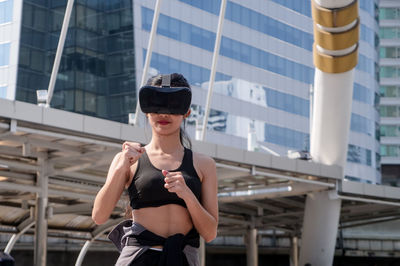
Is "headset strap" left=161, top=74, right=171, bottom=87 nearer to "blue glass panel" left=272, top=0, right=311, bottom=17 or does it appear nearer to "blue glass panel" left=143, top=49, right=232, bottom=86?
"blue glass panel" left=143, top=49, right=232, bottom=86

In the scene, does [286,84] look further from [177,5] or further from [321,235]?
[321,235]

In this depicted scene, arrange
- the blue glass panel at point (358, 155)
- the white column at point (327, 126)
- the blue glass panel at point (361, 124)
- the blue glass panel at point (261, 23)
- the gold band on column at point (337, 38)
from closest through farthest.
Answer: the gold band on column at point (337, 38)
the white column at point (327, 126)
the blue glass panel at point (261, 23)
the blue glass panel at point (358, 155)
the blue glass panel at point (361, 124)

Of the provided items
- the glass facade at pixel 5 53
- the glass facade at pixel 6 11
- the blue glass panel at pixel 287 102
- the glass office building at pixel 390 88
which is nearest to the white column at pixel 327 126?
the glass facade at pixel 5 53

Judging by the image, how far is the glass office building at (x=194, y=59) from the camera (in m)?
47.6

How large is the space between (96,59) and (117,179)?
47.0 meters

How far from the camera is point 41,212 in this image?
20531mm

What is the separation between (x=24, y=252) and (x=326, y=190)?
26.8m

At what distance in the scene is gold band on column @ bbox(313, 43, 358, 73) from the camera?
22.1m

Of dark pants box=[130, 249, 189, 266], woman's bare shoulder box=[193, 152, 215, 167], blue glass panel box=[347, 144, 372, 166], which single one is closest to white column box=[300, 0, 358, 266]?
woman's bare shoulder box=[193, 152, 215, 167]

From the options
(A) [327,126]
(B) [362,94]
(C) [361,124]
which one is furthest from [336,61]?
(B) [362,94]

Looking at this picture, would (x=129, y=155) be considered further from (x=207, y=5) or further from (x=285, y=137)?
(x=285, y=137)

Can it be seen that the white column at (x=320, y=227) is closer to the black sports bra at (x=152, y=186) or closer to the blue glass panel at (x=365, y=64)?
the black sports bra at (x=152, y=186)

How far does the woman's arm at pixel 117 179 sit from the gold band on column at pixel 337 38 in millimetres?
18314

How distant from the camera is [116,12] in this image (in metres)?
49.9
